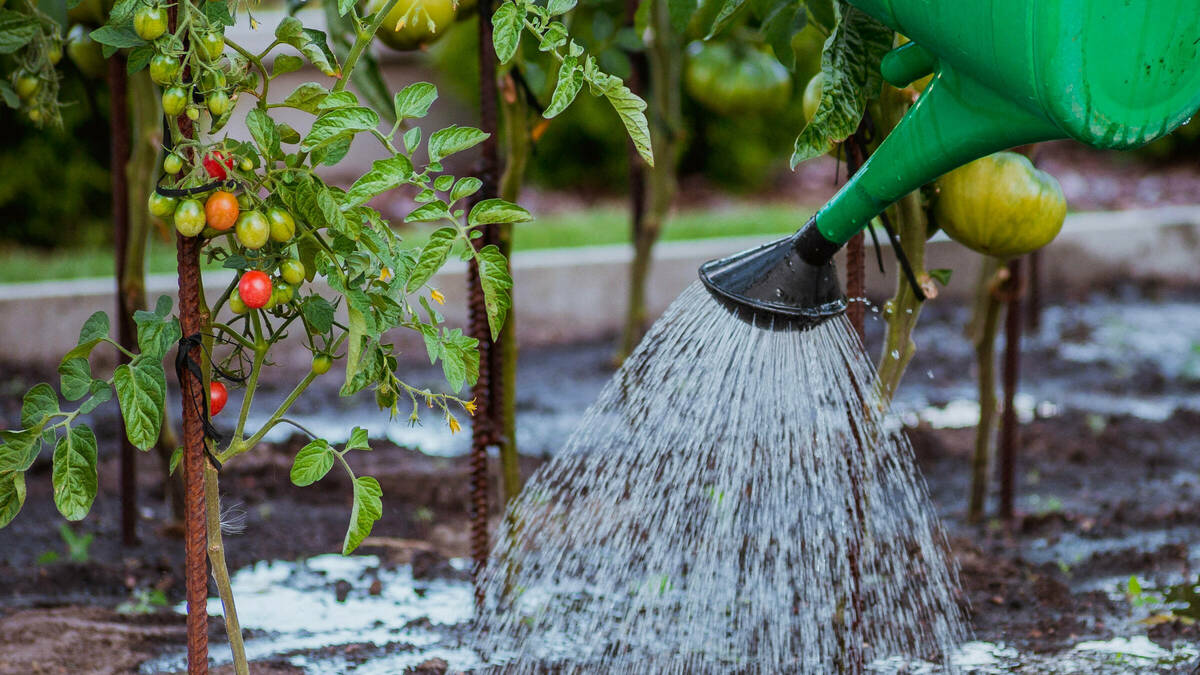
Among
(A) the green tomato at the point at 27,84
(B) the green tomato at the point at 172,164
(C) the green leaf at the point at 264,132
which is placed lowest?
(B) the green tomato at the point at 172,164

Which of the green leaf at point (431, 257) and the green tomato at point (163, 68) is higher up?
the green tomato at point (163, 68)

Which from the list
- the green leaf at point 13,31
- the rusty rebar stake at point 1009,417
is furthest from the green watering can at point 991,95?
the rusty rebar stake at point 1009,417

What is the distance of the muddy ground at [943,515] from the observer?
6.37 feet

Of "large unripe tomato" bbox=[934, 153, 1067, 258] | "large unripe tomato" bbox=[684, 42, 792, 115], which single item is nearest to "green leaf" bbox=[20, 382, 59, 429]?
"large unripe tomato" bbox=[934, 153, 1067, 258]

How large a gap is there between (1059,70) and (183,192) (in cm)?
83

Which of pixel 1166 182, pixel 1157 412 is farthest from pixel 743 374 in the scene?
pixel 1166 182

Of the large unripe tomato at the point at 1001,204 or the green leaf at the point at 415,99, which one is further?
the large unripe tomato at the point at 1001,204

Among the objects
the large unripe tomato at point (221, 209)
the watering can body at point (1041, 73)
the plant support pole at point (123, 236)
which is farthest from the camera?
the plant support pole at point (123, 236)

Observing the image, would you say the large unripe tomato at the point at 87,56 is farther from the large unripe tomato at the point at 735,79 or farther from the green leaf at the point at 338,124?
the large unripe tomato at the point at 735,79

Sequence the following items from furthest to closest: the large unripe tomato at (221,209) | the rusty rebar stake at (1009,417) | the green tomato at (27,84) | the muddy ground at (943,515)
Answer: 1. the rusty rebar stake at (1009,417)
2. the muddy ground at (943,515)
3. the green tomato at (27,84)
4. the large unripe tomato at (221,209)

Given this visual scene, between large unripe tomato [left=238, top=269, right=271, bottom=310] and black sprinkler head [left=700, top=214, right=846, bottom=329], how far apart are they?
501 millimetres

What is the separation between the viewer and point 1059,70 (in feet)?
3.53

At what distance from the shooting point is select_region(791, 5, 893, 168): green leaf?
1408 mm

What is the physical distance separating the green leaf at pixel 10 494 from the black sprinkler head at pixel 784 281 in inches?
30.6
